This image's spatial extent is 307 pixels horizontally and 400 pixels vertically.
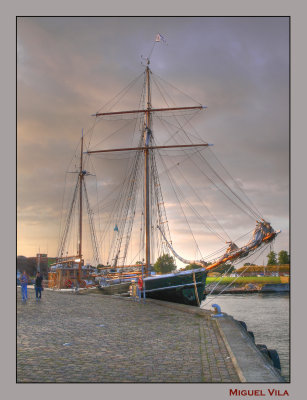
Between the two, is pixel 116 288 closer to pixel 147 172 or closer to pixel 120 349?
pixel 147 172

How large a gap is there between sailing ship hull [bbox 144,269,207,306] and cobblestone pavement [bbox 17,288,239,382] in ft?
36.3

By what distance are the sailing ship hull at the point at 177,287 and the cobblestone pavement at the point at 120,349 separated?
36.3ft

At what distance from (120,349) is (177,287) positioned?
18179 mm

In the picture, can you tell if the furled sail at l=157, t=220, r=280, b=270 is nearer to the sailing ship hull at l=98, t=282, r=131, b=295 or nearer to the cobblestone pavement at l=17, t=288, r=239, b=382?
Answer: the sailing ship hull at l=98, t=282, r=131, b=295

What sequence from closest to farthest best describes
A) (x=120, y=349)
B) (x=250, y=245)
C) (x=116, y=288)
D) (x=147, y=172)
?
(x=120, y=349) → (x=250, y=245) → (x=116, y=288) → (x=147, y=172)

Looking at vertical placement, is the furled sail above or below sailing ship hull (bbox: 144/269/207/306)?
above

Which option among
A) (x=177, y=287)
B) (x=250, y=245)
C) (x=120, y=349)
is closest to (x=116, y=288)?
(x=177, y=287)

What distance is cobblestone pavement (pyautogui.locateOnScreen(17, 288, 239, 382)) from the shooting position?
777cm

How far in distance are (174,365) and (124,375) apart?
1290 millimetres

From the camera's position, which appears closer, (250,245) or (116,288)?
(250,245)

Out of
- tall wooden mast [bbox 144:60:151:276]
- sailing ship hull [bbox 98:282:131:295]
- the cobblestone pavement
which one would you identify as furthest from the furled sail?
the cobblestone pavement

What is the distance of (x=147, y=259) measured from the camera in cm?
3172

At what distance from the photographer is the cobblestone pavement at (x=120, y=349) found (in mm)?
7770

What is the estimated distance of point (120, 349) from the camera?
1020cm
